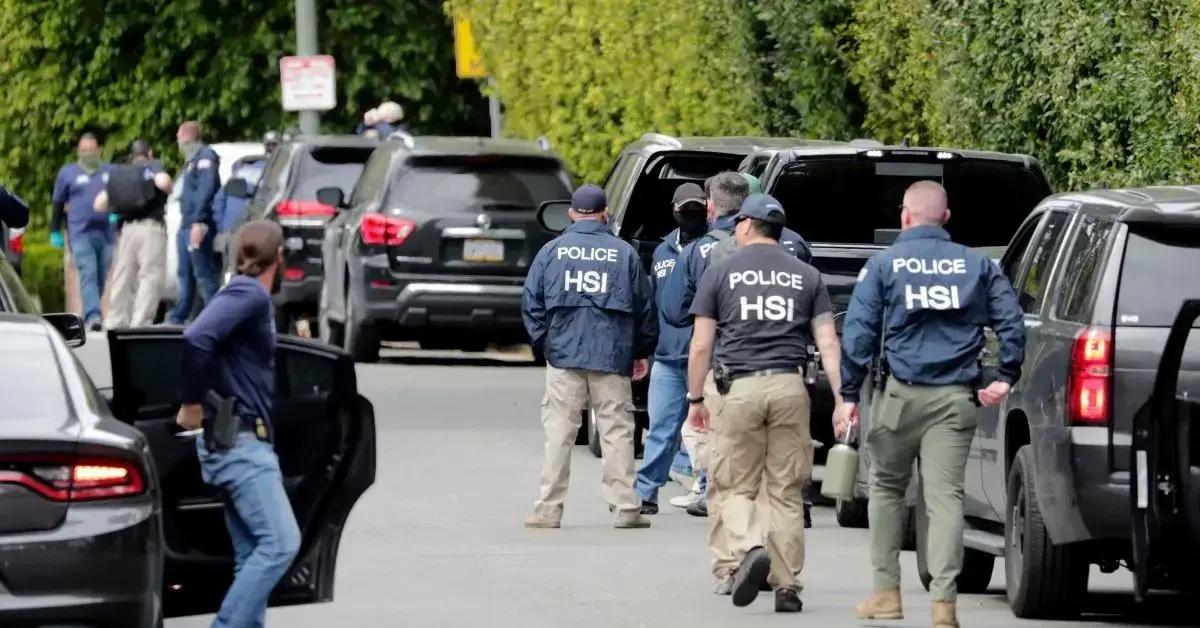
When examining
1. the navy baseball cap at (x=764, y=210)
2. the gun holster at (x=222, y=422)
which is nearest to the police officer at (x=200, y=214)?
the navy baseball cap at (x=764, y=210)

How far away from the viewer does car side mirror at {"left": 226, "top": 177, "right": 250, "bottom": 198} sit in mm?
27672

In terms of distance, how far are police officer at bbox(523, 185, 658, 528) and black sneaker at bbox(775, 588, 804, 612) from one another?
2.92 meters

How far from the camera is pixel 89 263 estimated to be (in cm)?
3006

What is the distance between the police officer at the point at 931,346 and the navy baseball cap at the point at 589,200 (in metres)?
3.67

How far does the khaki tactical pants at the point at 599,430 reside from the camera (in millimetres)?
14250

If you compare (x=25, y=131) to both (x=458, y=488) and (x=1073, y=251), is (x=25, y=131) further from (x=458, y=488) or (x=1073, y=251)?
(x=1073, y=251)

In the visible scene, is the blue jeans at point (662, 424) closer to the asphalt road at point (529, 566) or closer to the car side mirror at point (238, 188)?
the asphalt road at point (529, 566)

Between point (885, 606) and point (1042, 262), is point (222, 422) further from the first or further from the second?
point (1042, 262)

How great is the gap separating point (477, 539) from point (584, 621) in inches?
108

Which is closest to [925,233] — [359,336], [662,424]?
[662,424]

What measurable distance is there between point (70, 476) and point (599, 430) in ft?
19.8

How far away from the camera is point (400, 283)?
23.5 meters

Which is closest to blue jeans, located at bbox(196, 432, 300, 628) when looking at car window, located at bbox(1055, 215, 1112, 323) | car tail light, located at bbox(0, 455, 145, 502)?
car tail light, located at bbox(0, 455, 145, 502)

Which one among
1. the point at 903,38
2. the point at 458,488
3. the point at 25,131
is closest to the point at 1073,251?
the point at 458,488
